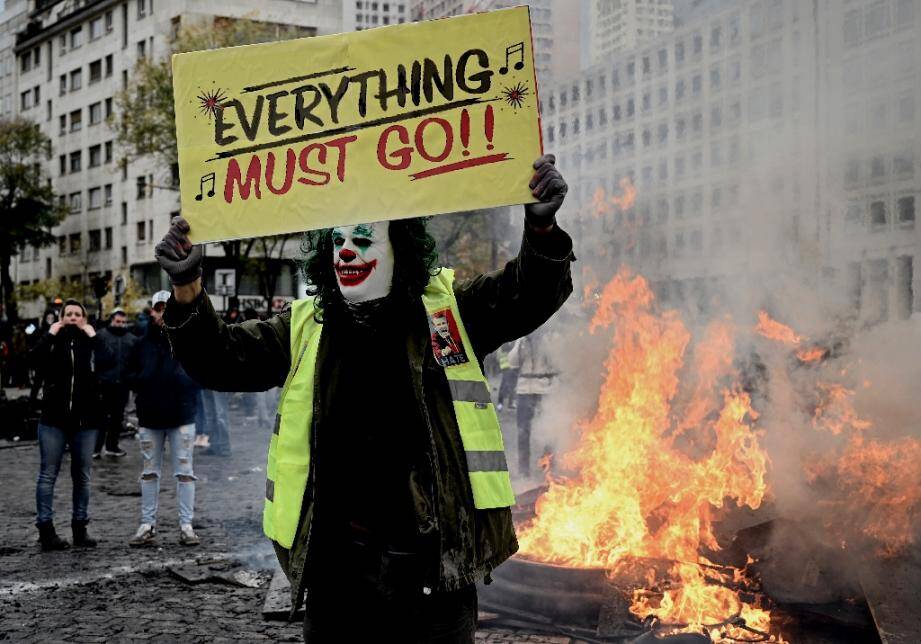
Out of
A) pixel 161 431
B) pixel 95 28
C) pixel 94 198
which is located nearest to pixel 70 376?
pixel 161 431

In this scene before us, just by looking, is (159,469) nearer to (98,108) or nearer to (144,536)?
(144,536)

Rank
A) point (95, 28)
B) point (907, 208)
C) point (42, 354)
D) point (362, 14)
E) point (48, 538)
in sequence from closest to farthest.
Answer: point (48, 538) < point (907, 208) < point (42, 354) < point (362, 14) < point (95, 28)

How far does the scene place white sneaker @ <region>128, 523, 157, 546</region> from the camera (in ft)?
24.2

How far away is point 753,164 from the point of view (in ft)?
28.0

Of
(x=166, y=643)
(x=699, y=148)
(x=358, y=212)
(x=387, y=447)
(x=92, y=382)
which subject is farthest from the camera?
(x=699, y=148)

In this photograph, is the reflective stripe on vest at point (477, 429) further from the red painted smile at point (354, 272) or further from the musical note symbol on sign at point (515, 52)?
the musical note symbol on sign at point (515, 52)

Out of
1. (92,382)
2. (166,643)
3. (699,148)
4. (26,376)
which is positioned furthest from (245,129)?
(26,376)

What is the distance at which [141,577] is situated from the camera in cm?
641

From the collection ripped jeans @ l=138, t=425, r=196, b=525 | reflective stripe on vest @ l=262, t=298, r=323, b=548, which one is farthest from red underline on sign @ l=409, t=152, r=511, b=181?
ripped jeans @ l=138, t=425, r=196, b=525

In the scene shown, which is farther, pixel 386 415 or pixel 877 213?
pixel 877 213

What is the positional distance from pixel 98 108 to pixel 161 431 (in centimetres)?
5648

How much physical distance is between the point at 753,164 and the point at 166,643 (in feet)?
21.0

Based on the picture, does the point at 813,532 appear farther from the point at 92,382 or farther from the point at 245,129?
the point at 92,382

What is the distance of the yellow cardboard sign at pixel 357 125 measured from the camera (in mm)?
2828
